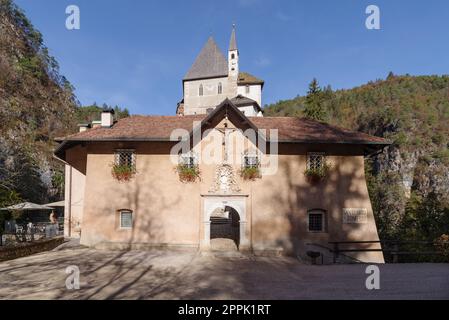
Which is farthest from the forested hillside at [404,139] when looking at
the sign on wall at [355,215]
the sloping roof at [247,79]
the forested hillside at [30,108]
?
the forested hillside at [30,108]

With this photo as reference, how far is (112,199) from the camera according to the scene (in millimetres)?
14367

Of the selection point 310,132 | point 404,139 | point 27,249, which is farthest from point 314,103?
point 404,139

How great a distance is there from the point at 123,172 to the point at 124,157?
804 millimetres

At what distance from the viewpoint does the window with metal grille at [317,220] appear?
46.2ft

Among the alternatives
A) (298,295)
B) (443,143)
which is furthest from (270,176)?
(443,143)

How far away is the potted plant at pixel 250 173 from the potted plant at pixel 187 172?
217 cm

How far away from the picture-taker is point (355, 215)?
14039mm

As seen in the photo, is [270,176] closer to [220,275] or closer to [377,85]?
[220,275]

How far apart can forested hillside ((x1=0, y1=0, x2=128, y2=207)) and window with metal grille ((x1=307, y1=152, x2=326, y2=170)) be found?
2607 centimetres

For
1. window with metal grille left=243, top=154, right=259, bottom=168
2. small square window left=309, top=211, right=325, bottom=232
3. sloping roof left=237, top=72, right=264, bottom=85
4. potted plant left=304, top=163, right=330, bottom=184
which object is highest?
sloping roof left=237, top=72, right=264, bottom=85

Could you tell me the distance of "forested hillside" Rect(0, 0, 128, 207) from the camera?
3105cm

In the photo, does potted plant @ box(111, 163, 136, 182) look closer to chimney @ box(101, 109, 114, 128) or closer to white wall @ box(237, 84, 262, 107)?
chimney @ box(101, 109, 114, 128)

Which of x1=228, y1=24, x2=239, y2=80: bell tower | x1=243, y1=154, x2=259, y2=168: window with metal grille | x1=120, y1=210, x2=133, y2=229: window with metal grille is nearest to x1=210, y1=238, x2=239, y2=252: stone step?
x1=243, y1=154, x2=259, y2=168: window with metal grille

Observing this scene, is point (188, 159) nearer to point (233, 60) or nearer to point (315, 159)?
point (315, 159)
